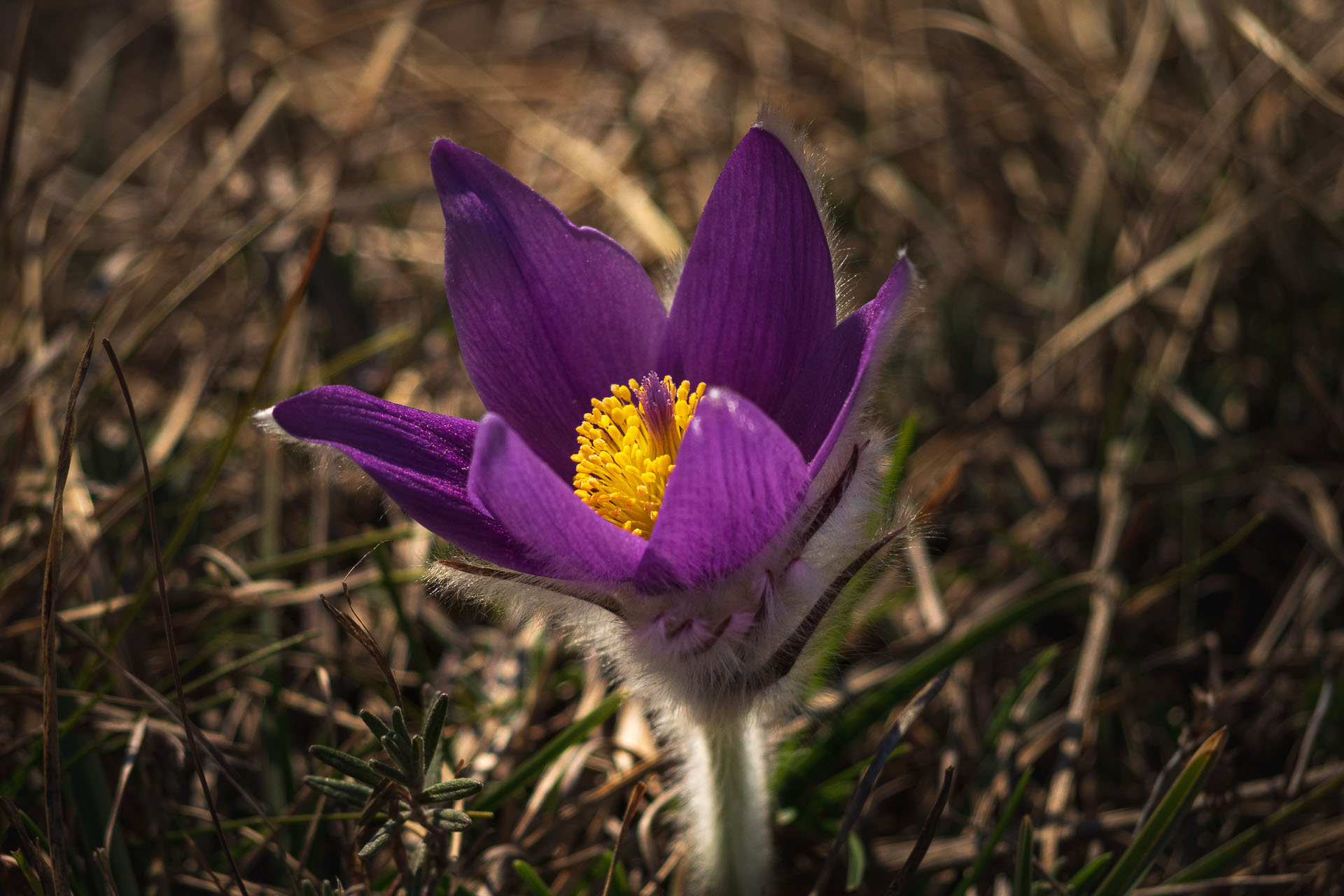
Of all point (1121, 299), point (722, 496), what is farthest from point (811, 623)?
point (1121, 299)

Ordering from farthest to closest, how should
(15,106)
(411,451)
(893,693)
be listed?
Result: 1. (15,106)
2. (893,693)
3. (411,451)

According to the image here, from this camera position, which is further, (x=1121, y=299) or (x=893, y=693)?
(x=1121, y=299)

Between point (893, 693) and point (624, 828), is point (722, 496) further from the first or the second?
point (893, 693)

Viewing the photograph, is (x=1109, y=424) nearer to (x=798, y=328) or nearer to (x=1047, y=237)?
(x=1047, y=237)

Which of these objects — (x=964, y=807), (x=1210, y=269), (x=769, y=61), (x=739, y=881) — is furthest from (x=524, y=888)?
(x=769, y=61)

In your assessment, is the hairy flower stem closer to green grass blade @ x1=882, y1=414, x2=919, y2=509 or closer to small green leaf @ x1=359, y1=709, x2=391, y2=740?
small green leaf @ x1=359, y1=709, x2=391, y2=740

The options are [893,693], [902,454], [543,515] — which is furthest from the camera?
[902,454]

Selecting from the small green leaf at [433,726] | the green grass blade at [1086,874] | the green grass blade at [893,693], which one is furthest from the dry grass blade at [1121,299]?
the small green leaf at [433,726]
